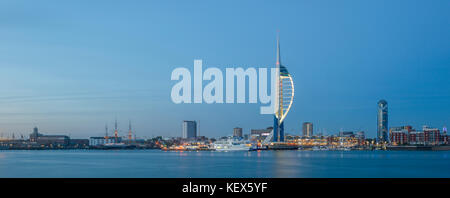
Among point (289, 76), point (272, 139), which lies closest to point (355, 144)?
point (272, 139)

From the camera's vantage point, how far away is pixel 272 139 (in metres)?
123

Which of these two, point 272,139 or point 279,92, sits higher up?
point 279,92

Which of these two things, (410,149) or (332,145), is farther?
(332,145)
